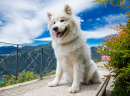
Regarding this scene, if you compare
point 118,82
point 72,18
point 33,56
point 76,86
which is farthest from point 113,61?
point 33,56

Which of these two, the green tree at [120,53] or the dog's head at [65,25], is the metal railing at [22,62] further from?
the green tree at [120,53]

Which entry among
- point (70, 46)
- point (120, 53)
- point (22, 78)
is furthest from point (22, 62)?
point (120, 53)

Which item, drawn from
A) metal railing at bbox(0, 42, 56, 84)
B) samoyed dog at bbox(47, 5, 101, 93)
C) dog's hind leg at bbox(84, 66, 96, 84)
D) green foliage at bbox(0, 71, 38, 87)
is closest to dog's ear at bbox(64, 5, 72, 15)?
samoyed dog at bbox(47, 5, 101, 93)

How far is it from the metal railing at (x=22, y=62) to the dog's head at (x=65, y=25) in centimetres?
301

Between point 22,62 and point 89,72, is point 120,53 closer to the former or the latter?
point 89,72

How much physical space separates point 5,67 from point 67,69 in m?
3.23

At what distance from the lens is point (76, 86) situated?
200 cm

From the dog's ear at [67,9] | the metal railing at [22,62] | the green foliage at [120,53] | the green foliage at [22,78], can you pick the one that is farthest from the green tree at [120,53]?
the green foliage at [22,78]

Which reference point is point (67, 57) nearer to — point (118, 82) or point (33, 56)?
point (118, 82)

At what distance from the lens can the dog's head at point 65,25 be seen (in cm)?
200

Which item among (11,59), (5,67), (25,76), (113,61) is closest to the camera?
(113,61)

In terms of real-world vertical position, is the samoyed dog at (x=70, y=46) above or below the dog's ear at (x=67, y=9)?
below

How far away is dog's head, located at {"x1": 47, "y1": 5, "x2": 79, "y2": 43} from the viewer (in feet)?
6.57

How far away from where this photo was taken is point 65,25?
2.00 metres
